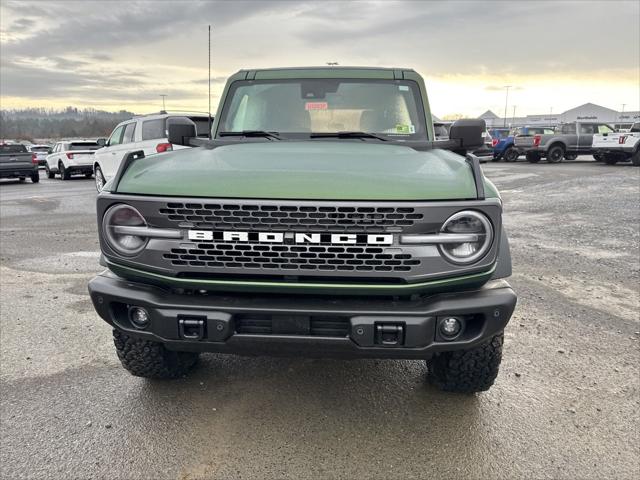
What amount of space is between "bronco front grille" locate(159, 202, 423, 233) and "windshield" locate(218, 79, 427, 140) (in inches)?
58.3

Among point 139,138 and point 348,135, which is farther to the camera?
point 139,138

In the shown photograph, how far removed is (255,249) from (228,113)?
77.9 inches

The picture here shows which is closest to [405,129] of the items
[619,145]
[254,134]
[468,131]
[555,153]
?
[468,131]

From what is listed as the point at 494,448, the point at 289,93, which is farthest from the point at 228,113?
the point at 494,448

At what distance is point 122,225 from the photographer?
2531 millimetres

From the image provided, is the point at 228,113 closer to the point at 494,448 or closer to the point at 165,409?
the point at 165,409

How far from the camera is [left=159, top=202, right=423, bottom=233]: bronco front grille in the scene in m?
2.30

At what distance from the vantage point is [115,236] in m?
2.55

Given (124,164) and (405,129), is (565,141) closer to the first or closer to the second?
(405,129)

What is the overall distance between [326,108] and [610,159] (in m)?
22.9

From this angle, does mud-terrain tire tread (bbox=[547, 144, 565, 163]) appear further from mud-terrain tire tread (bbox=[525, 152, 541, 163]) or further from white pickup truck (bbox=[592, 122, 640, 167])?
white pickup truck (bbox=[592, 122, 640, 167])

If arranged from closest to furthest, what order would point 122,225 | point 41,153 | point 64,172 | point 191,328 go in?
point 191,328 < point 122,225 < point 64,172 < point 41,153

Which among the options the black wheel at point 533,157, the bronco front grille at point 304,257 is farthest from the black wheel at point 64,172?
the black wheel at point 533,157

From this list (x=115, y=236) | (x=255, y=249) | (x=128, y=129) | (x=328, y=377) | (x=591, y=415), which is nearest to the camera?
(x=255, y=249)
